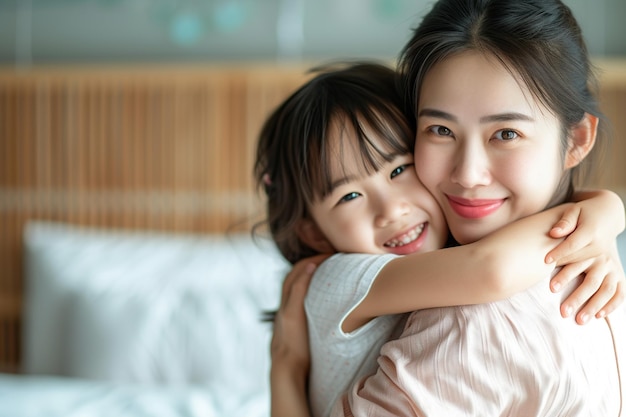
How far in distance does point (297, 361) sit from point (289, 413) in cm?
8

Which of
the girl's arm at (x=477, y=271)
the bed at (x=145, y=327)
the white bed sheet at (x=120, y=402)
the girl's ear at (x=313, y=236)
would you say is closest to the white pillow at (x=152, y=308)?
the bed at (x=145, y=327)

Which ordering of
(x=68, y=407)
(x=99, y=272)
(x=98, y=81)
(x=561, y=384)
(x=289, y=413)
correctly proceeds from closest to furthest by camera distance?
(x=561, y=384) → (x=289, y=413) → (x=68, y=407) → (x=99, y=272) → (x=98, y=81)

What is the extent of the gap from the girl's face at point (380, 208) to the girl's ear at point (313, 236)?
109 millimetres

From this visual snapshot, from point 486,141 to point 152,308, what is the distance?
1.41 m

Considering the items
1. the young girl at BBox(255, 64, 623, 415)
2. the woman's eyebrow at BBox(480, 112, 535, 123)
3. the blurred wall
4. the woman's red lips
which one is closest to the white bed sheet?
the young girl at BBox(255, 64, 623, 415)

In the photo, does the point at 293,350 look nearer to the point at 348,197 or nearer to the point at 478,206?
the point at 348,197

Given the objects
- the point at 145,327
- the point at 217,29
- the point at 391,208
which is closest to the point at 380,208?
the point at 391,208

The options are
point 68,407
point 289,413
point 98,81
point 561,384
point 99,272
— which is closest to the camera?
point 561,384

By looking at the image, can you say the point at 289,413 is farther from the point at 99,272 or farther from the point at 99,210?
the point at 99,210

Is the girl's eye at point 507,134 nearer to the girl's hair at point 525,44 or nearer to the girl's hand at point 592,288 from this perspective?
the girl's hair at point 525,44

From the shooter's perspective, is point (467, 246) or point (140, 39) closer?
point (467, 246)

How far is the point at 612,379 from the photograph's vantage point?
805 mm

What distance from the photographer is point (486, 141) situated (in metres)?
0.81

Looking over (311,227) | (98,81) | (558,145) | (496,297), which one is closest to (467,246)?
(496,297)
